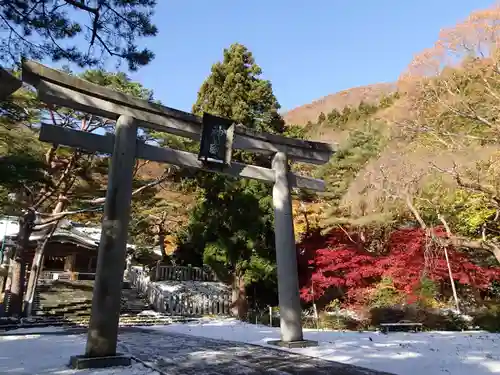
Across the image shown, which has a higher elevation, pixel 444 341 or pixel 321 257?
pixel 321 257

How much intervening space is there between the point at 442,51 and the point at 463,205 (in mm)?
6192

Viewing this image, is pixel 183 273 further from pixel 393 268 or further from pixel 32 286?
pixel 393 268

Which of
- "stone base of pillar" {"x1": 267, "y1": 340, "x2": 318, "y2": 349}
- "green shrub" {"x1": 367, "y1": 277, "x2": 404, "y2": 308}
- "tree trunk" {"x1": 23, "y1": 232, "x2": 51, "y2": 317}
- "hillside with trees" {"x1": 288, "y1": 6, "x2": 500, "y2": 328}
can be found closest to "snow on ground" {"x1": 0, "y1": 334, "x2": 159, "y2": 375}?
"stone base of pillar" {"x1": 267, "y1": 340, "x2": 318, "y2": 349}

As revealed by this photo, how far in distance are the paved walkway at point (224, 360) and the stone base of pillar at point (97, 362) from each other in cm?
34

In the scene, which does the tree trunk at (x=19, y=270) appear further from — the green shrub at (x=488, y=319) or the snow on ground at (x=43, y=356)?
the green shrub at (x=488, y=319)

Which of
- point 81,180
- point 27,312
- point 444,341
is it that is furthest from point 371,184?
point 27,312

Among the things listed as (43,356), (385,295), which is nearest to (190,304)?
(385,295)

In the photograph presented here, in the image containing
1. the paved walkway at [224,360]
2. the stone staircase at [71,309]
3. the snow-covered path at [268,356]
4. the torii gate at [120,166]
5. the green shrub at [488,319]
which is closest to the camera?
the paved walkway at [224,360]

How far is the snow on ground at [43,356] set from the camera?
4.64 m

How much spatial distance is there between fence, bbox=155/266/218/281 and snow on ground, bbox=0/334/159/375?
10.3 m

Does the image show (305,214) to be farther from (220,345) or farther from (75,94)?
(75,94)

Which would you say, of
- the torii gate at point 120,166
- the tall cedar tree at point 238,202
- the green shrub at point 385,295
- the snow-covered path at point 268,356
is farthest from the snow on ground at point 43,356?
the green shrub at point 385,295

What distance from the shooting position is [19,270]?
12.8 m

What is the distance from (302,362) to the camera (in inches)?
205
